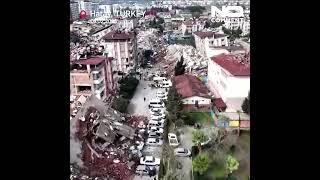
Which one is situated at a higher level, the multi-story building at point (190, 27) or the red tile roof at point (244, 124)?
the multi-story building at point (190, 27)

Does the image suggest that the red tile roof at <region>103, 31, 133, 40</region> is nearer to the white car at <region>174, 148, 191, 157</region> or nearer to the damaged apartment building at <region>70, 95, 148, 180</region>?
the damaged apartment building at <region>70, 95, 148, 180</region>

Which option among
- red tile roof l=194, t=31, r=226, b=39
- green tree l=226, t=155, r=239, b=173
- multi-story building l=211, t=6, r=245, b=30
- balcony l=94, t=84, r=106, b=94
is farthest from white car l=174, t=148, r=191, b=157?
multi-story building l=211, t=6, r=245, b=30

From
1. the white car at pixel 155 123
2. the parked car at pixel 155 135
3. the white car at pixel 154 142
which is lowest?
the white car at pixel 154 142

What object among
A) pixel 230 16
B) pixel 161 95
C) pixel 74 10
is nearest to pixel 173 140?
pixel 161 95

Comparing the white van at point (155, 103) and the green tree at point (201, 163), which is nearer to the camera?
the green tree at point (201, 163)

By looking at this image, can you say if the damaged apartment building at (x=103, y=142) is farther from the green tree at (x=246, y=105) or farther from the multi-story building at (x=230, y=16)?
the multi-story building at (x=230, y=16)

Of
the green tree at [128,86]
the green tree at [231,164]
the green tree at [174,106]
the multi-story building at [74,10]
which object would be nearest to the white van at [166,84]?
the green tree at [174,106]

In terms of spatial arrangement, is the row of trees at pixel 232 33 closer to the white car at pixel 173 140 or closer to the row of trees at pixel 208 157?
the row of trees at pixel 208 157
